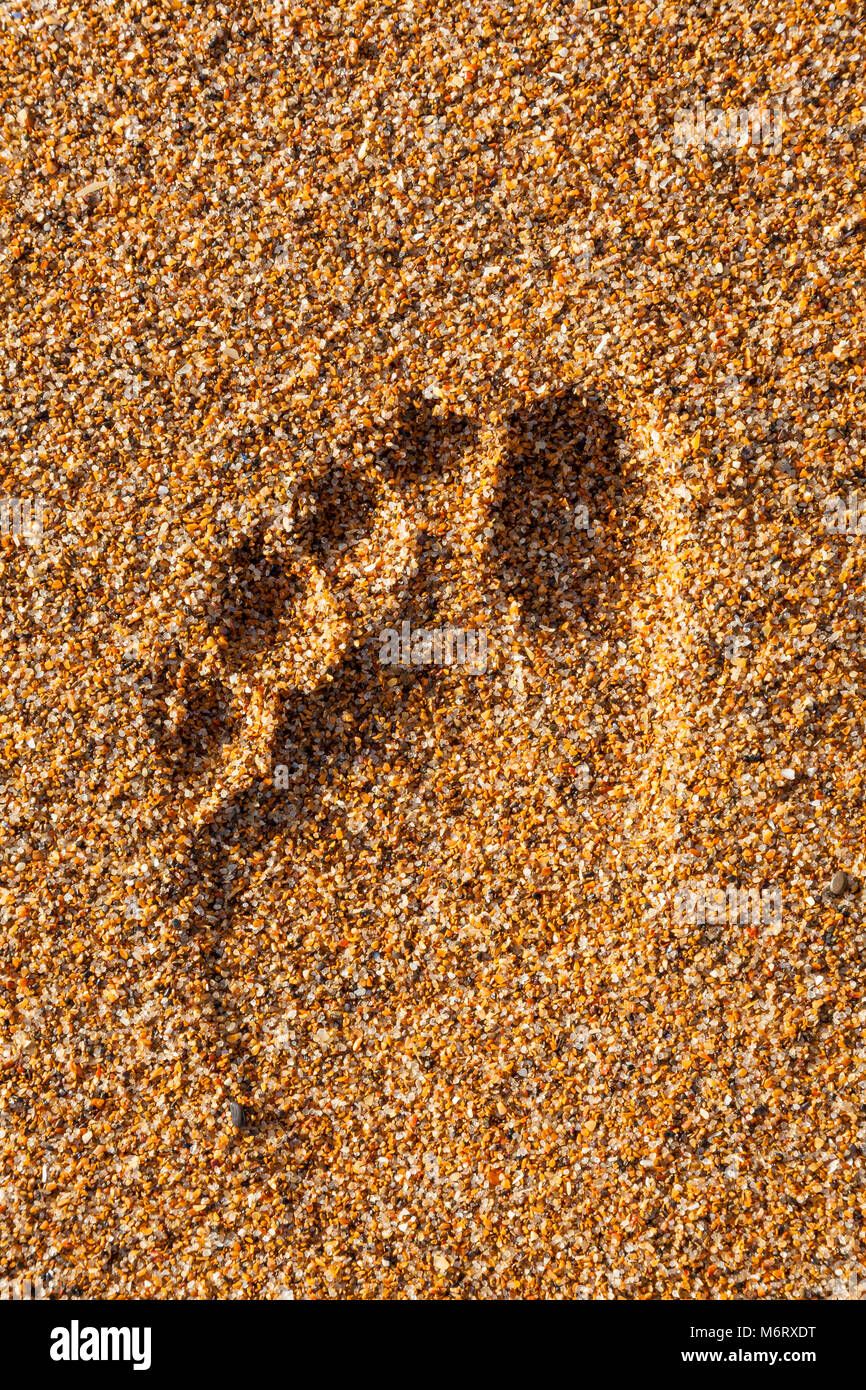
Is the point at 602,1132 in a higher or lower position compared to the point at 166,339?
lower

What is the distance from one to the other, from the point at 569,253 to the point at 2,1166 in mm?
2041

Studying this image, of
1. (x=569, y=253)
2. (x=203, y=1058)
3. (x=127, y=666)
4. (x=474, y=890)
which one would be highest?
(x=569, y=253)

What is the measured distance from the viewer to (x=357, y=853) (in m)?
1.80

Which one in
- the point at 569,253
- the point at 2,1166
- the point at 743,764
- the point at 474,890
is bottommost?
the point at 2,1166

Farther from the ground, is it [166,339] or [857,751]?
[166,339]

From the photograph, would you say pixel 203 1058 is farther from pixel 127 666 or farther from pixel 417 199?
pixel 417 199

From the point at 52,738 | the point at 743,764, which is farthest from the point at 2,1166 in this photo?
the point at 743,764

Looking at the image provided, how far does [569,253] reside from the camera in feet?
5.67

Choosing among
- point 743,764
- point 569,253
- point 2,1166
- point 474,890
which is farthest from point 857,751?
point 2,1166

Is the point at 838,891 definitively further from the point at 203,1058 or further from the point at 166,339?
Answer: the point at 166,339

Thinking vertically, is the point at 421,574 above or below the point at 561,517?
below
